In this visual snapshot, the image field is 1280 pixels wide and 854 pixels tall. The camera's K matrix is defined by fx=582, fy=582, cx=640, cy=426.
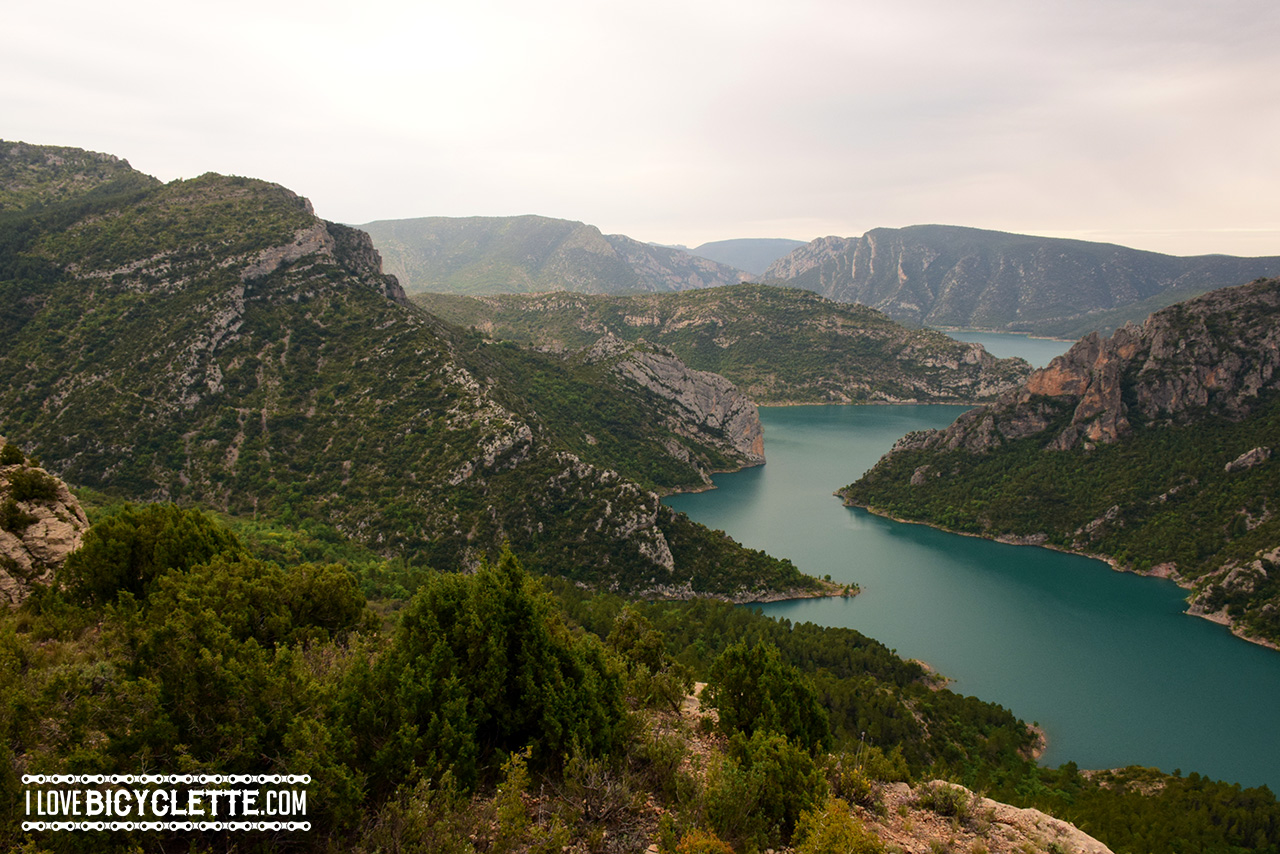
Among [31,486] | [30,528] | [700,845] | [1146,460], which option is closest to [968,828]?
[700,845]

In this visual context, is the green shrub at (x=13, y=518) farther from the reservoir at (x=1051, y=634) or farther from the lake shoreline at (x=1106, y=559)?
the lake shoreline at (x=1106, y=559)

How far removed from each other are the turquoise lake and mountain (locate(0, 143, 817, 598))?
13.5m

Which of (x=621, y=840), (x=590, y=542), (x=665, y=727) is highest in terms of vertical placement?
(x=621, y=840)

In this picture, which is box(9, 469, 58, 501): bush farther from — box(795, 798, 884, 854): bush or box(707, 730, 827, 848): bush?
box(795, 798, 884, 854): bush

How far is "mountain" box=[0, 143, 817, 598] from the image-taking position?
56.8 m

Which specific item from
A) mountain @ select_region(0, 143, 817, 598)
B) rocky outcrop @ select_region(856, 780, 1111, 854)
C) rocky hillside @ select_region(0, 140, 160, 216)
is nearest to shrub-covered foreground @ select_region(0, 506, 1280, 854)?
rocky outcrop @ select_region(856, 780, 1111, 854)

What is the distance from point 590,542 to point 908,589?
37.8 metres

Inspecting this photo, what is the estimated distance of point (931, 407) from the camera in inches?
6969

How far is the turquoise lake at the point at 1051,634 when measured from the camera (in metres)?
43.5

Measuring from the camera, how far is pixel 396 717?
10891 millimetres

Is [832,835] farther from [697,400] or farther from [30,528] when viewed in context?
[697,400]

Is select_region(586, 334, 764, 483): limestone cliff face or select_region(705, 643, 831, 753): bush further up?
select_region(586, 334, 764, 483): limestone cliff face

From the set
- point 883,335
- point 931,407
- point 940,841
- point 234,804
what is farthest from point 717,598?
point 883,335

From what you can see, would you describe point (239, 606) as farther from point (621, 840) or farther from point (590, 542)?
point (590, 542)
